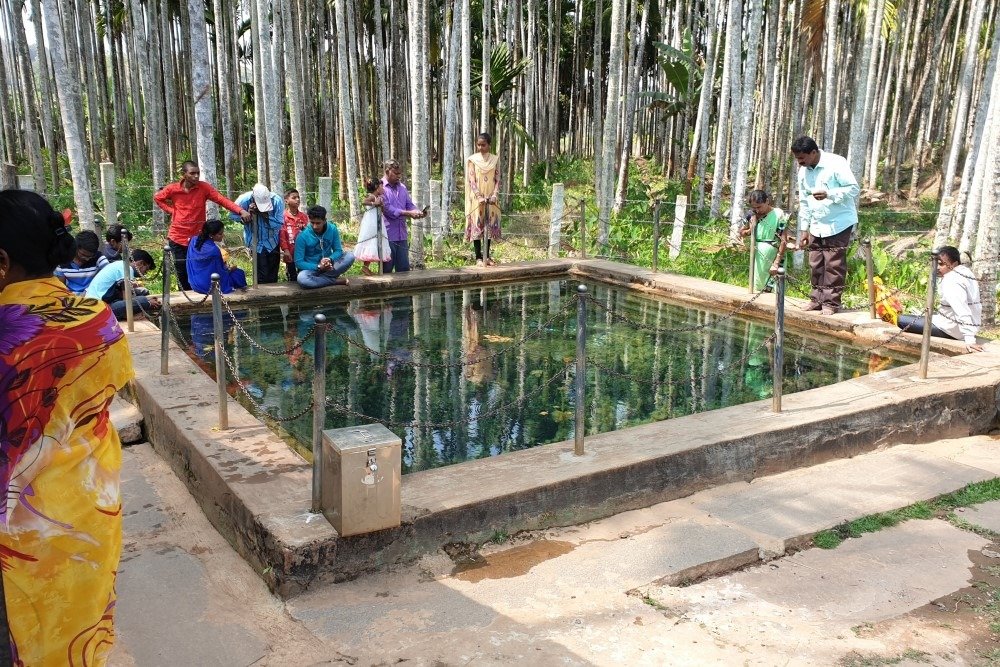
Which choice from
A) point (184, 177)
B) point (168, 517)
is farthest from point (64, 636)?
point (184, 177)

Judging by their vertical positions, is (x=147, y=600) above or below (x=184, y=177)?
below

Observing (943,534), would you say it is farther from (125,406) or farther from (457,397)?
(125,406)

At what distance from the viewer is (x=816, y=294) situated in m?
7.86

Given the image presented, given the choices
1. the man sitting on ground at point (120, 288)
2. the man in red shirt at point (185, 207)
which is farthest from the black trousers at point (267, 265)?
the man sitting on ground at point (120, 288)

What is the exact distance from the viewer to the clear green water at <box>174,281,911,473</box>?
531cm

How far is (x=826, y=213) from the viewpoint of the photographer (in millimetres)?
7332

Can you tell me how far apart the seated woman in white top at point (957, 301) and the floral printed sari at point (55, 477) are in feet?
19.6

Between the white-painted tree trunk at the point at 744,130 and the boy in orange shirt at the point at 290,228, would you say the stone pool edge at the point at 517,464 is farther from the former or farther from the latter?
the white-painted tree trunk at the point at 744,130

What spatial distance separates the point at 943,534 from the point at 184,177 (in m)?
7.26

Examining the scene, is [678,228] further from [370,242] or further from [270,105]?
[270,105]

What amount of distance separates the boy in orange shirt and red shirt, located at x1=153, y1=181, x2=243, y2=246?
878 millimetres

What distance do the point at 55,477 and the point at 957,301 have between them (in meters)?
6.39

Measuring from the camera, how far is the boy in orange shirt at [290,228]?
9.22 metres

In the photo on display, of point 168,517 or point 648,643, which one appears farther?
point 168,517
